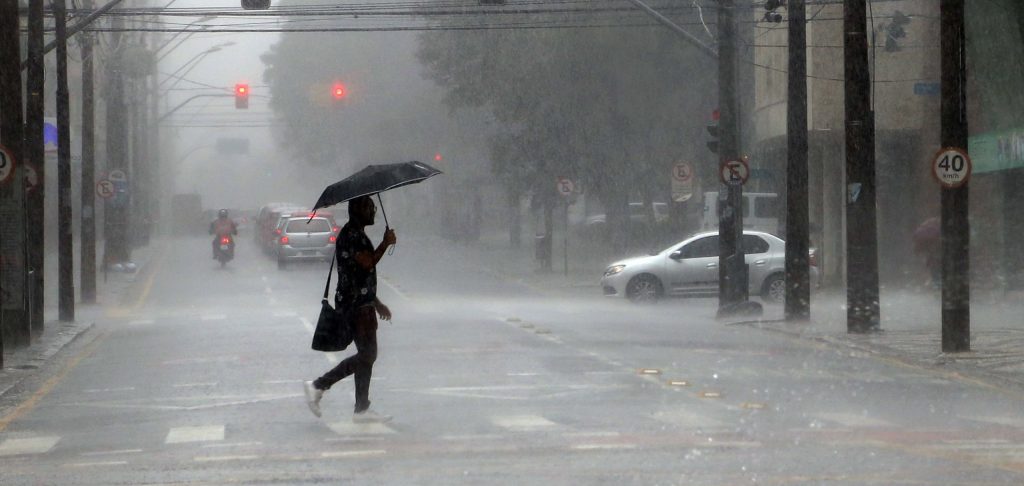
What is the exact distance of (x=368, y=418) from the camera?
12.3 metres

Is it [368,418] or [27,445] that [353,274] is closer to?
[368,418]

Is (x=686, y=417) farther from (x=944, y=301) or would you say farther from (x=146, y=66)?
(x=146, y=66)

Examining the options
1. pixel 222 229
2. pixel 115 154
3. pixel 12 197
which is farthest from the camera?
pixel 115 154

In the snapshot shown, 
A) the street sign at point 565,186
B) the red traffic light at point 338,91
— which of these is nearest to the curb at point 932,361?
the street sign at point 565,186

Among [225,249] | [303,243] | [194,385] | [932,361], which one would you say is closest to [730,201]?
[932,361]

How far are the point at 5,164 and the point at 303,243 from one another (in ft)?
85.8

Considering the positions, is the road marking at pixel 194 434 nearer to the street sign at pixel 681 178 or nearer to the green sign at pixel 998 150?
the green sign at pixel 998 150

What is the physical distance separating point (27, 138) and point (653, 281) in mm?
12241

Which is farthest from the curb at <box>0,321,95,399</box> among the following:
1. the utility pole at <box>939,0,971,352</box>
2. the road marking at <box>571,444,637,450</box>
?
the utility pole at <box>939,0,971,352</box>

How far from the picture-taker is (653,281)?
30484 millimetres

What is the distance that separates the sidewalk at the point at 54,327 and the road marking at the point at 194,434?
406 centimetres

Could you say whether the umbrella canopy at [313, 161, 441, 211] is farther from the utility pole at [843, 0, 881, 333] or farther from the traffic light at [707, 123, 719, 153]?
the traffic light at [707, 123, 719, 153]

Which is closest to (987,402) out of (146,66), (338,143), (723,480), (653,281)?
(723,480)

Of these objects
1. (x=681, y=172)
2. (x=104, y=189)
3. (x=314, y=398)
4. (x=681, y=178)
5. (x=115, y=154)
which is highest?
(x=115, y=154)
